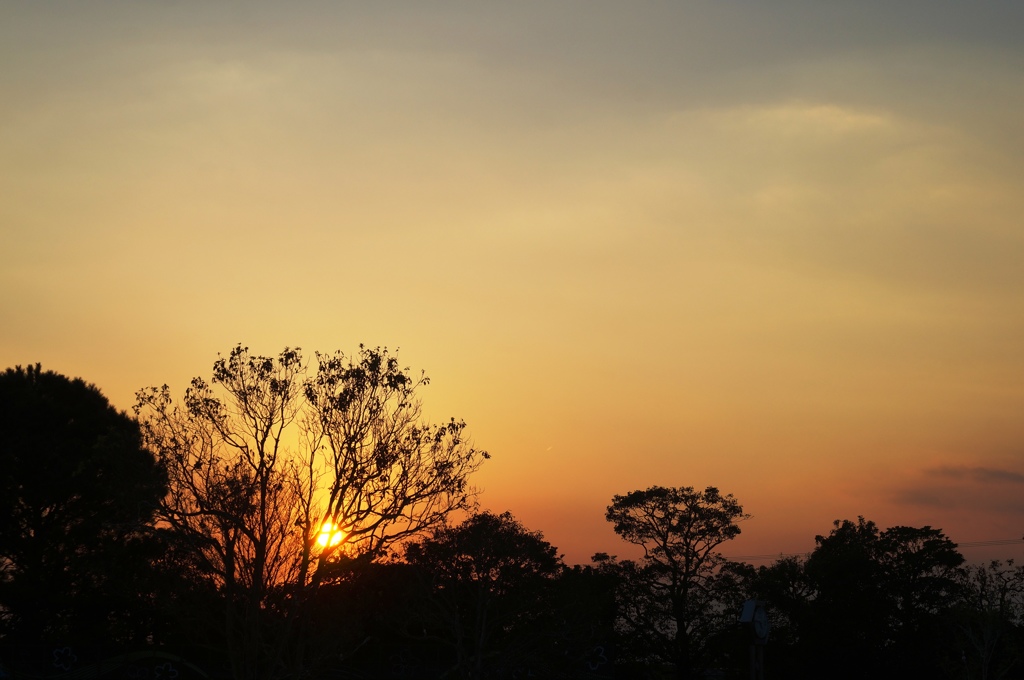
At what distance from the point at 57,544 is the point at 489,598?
20786 mm

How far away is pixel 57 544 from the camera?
4262cm

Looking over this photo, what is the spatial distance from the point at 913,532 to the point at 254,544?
48.2 m

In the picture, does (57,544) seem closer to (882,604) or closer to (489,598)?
(489,598)

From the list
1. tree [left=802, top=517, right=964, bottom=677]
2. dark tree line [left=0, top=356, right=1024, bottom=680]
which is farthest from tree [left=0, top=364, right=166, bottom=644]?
tree [left=802, top=517, right=964, bottom=677]

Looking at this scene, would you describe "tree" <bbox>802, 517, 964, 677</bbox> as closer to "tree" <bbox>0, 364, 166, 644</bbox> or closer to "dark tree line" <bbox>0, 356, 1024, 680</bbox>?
"dark tree line" <bbox>0, 356, 1024, 680</bbox>

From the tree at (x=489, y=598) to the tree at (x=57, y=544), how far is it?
1399cm

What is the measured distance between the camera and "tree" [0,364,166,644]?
4128cm

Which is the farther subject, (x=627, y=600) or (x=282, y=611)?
(x=627, y=600)

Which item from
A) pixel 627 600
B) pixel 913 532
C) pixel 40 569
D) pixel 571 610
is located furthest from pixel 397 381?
pixel 913 532

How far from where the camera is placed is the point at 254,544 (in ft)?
72.6

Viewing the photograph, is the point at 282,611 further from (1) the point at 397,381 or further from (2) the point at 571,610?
(2) the point at 571,610

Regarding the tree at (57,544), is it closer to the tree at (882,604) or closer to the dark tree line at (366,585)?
the dark tree line at (366,585)

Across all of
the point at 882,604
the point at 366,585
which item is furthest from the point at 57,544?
the point at 882,604

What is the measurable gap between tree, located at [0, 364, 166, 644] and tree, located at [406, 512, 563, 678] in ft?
45.9
